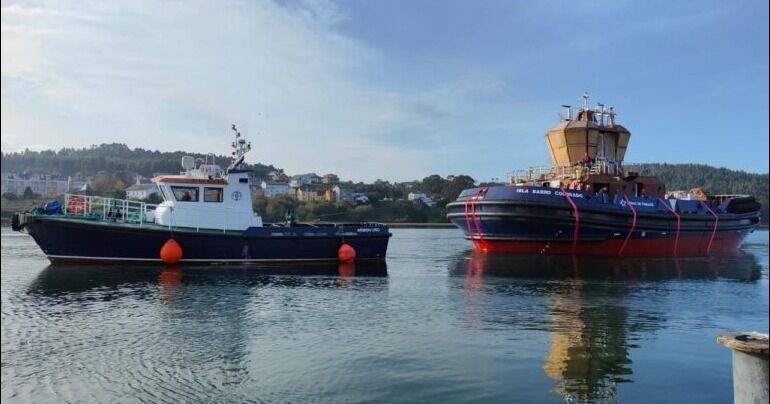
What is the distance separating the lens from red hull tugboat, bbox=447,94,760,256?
27266mm

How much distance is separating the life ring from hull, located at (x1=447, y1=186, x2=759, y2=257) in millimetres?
17979

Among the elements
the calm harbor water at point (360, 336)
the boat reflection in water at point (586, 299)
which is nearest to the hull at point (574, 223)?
the boat reflection in water at point (586, 299)

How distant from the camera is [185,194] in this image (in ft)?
70.3

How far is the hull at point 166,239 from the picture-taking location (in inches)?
789

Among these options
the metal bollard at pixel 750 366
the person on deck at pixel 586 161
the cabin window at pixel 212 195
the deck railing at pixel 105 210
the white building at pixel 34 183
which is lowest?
the metal bollard at pixel 750 366

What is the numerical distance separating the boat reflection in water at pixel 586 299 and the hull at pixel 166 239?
5.95 meters

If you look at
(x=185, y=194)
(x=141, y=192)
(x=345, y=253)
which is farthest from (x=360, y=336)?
(x=141, y=192)

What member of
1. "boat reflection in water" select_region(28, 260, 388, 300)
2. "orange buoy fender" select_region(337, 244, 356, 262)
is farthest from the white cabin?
"orange buoy fender" select_region(337, 244, 356, 262)

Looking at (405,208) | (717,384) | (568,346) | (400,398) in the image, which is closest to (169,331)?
(400,398)

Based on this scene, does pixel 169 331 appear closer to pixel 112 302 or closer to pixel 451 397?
pixel 112 302

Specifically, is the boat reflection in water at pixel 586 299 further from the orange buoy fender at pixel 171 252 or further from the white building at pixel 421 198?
the white building at pixel 421 198

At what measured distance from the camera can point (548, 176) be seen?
34.6 meters

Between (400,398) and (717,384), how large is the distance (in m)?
4.77

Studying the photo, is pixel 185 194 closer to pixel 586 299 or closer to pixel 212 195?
pixel 212 195
